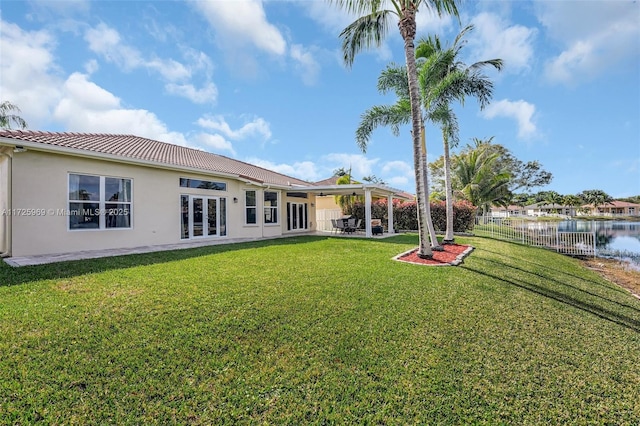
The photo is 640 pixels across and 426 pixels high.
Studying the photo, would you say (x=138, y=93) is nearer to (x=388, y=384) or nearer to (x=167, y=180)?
(x=167, y=180)

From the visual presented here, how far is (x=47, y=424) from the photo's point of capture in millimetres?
2684

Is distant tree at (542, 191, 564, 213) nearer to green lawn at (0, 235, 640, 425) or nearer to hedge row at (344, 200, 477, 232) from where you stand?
hedge row at (344, 200, 477, 232)

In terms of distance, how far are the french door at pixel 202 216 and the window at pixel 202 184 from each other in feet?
1.62

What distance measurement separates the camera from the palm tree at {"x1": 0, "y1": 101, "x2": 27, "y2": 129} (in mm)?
24672

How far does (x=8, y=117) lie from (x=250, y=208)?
24688 mm

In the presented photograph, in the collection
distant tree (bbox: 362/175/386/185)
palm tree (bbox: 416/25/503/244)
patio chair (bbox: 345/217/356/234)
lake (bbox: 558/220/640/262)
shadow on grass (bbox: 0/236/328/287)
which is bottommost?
lake (bbox: 558/220/640/262)

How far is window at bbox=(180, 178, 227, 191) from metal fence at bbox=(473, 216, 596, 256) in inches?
707

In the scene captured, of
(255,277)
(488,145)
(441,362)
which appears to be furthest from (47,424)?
(488,145)

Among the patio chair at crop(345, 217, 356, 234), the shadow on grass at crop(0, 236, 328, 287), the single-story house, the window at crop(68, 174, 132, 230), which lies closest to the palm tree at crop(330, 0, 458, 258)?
the shadow on grass at crop(0, 236, 328, 287)

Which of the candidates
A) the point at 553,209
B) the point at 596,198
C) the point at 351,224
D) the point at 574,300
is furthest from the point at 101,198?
the point at 596,198

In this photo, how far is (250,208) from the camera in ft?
56.7

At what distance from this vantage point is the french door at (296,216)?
20625 millimetres

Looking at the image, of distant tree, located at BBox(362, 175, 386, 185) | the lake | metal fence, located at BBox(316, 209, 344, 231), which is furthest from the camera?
distant tree, located at BBox(362, 175, 386, 185)

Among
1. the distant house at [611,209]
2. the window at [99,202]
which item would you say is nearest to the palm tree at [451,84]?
the window at [99,202]
